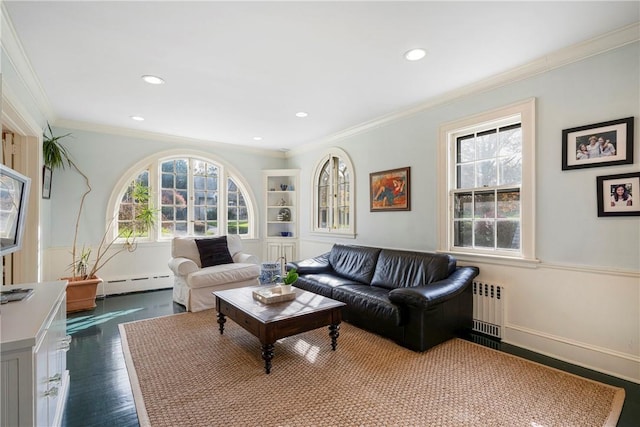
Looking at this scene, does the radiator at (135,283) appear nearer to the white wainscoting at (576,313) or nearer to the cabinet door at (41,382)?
the cabinet door at (41,382)

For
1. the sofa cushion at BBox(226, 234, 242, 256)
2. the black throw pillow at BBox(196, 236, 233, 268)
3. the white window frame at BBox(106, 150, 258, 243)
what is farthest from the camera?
the sofa cushion at BBox(226, 234, 242, 256)


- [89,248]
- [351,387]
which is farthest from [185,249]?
[351,387]

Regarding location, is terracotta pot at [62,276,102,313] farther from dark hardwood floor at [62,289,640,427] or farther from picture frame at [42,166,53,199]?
picture frame at [42,166,53,199]

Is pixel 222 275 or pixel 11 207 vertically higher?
pixel 11 207

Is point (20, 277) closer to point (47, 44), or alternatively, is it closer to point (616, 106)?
point (47, 44)

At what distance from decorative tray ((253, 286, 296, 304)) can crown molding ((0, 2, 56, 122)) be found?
2710 mm

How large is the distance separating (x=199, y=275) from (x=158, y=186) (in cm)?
209

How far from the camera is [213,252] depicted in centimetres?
452

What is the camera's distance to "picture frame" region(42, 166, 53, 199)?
12.4 feet

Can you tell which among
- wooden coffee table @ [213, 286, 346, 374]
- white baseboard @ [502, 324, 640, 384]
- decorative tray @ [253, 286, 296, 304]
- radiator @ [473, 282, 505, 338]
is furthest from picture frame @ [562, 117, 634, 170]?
decorative tray @ [253, 286, 296, 304]

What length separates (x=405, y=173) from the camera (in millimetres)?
3912

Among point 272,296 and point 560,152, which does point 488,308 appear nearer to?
point 560,152

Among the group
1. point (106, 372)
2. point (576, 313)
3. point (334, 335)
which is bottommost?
point (106, 372)

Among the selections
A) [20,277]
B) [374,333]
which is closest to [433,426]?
[374,333]
